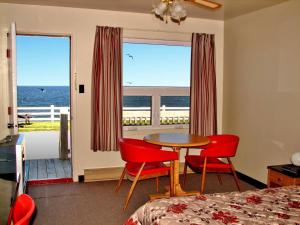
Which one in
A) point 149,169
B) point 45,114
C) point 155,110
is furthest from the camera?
point 45,114

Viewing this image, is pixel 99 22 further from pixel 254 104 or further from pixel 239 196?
pixel 239 196

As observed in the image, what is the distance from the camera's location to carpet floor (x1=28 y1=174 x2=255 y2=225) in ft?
10.5

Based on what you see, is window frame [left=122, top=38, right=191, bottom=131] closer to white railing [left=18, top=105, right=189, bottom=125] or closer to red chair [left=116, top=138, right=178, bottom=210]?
white railing [left=18, top=105, right=189, bottom=125]

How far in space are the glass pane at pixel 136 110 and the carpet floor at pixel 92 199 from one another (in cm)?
94

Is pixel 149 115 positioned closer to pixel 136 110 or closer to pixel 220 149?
pixel 136 110

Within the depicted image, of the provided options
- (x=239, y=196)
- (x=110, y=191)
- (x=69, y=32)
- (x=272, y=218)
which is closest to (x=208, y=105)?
(x=110, y=191)

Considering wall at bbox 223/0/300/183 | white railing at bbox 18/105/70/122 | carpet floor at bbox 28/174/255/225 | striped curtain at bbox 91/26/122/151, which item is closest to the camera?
carpet floor at bbox 28/174/255/225

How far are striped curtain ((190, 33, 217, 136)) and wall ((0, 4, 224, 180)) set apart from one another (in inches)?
9.6

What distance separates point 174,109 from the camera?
5031 mm

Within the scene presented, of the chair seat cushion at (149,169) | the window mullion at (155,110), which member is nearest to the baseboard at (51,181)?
the chair seat cushion at (149,169)

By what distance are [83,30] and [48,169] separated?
7.64ft

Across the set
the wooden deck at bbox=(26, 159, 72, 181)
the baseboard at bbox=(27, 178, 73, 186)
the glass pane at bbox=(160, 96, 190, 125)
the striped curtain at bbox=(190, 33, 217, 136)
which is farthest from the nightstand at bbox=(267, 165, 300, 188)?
the wooden deck at bbox=(26, 159, 72, 181)

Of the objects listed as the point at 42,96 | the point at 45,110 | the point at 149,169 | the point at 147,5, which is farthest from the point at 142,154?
the point at 42,96

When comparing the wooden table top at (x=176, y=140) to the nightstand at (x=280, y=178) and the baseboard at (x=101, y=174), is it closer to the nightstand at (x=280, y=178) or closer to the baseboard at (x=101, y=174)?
the nightstand at (x=280, y=178)
